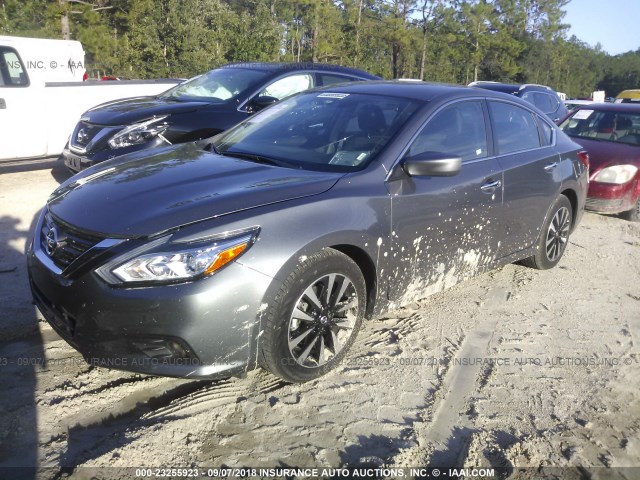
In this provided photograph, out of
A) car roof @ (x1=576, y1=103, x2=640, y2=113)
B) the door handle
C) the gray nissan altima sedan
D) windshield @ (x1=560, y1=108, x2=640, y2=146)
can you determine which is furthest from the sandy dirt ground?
car roof @ (x1=576, y1=103, x2=640, y2=113)

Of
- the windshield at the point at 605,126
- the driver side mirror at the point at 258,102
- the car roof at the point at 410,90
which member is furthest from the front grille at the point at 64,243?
the windshield at the point at 605,126

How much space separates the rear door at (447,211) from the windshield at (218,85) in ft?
11.4

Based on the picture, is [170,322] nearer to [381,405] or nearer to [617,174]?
[381,405]

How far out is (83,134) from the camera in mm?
6707

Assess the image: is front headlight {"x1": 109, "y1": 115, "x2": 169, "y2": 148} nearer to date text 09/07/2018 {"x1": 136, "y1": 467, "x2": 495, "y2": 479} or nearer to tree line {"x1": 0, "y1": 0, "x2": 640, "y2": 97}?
date text 09/07/2018 {"x1": 136, "y1": 467, "x2": 495, "y2": 479}

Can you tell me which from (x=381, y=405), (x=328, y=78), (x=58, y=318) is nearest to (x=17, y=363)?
(x=58, y=318)

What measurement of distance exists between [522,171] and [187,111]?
3791 mm

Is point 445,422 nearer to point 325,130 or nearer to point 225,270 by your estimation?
point 225,270

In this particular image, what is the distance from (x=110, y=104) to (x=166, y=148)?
3.50 m

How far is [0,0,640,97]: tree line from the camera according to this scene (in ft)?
86.7

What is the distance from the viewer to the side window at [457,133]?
3.97 m

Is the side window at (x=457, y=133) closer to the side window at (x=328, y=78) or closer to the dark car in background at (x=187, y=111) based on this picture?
the dark car in background at (x=187, y=111)

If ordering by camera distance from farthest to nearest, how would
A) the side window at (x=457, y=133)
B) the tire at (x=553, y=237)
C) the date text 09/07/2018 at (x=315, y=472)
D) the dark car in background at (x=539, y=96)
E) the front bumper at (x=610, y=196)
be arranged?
the dark car in background at (x=539, y=96), the front bumper at (x=610, y=196), the tire at (x=553, y=237), the side window at (x=457, y=133), the date text 09/07/2018 at (x=315, y=472)

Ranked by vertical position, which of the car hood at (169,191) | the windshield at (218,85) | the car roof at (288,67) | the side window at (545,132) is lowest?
the car hood at (169,191)
